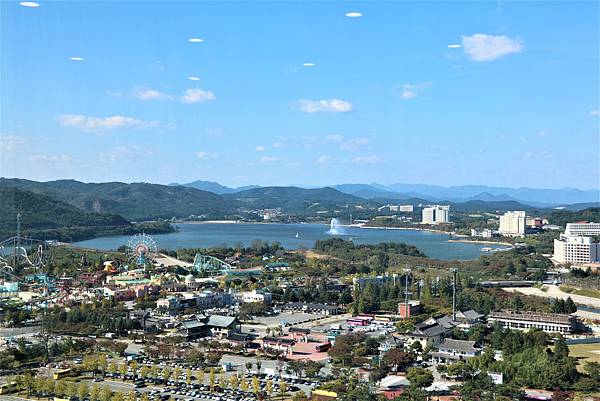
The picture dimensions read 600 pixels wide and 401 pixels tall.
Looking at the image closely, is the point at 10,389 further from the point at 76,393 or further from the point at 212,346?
the point at 212,346

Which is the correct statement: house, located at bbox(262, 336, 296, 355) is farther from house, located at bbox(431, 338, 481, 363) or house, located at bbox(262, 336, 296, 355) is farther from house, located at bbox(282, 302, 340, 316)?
house, located at bbox(282, 302, 340, 316)

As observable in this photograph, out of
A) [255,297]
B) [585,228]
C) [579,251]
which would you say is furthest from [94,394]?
[585,228]

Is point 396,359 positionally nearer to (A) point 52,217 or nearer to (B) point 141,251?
(B) point 141,251

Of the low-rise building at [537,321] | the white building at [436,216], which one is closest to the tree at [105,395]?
the low-rise building at [537,321]

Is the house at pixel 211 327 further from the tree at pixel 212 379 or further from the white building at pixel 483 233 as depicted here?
the white building at pixel 483 233

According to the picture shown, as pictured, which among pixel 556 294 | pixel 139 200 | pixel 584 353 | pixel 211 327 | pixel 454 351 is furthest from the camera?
pixel 139 200
